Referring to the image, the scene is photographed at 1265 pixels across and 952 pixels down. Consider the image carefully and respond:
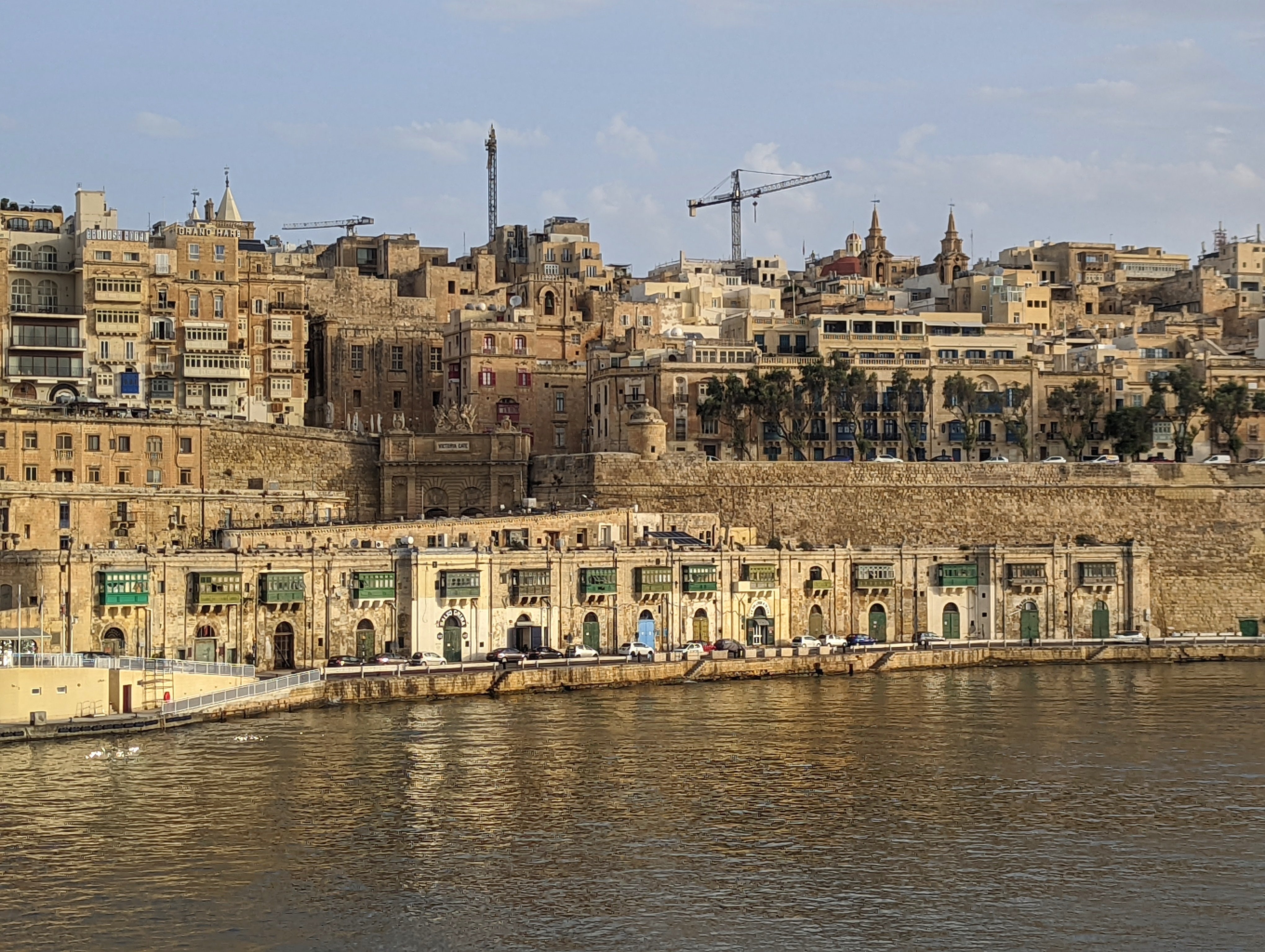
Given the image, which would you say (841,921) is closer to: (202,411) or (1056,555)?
(1056,555)

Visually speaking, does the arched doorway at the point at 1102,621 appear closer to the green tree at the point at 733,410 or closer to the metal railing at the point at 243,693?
the green tree at the point at 733,410

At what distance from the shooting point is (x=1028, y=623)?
75125 mm

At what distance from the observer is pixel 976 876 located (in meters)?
40.2

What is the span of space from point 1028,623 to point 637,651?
16923 mm

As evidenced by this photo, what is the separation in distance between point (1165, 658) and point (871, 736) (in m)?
23.3

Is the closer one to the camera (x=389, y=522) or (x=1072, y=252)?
(x=389, y=522)

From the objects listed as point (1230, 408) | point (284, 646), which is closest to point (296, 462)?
point (284, 646)

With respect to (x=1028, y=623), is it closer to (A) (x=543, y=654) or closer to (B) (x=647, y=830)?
(A) (x=543, y=654)

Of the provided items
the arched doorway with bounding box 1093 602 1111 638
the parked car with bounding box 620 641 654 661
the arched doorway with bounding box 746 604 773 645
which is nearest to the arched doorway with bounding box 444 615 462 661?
the parked car with bounding box 620 641 654 661

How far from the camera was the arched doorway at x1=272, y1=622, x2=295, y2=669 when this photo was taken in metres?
62.1

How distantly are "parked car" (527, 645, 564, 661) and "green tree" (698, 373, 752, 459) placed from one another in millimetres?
23573

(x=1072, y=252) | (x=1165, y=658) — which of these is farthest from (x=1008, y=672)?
(x=1072, y=252)

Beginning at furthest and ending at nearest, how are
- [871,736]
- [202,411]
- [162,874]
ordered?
[202,411] → [871,736] → [162,874]

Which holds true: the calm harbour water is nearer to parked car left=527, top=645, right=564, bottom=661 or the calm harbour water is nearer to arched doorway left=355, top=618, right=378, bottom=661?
parked car left=527, top=645, right=564, bottom=661
